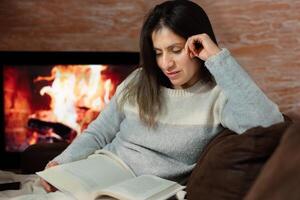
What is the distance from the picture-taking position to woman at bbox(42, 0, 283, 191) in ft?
4.96

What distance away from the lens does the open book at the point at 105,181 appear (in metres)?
1.31

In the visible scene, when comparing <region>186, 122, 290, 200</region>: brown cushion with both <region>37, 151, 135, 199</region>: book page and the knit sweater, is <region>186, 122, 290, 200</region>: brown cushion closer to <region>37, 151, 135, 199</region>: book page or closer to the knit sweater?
the knit sweater

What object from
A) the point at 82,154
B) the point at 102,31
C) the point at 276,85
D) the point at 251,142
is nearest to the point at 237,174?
the point at 251,142

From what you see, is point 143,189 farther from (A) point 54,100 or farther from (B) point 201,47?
(A) point 54,100

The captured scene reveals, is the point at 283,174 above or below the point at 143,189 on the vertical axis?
above

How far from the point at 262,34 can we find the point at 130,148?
129 centimetres

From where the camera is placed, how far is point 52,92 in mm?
2857

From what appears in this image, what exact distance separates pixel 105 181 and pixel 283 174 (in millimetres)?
690

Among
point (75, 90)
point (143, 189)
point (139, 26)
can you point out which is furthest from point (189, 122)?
point (75, 90)

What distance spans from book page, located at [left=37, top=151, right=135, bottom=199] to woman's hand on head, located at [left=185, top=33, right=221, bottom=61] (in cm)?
45

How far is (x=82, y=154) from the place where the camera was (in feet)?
5.57

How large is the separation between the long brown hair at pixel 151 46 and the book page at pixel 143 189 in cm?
25

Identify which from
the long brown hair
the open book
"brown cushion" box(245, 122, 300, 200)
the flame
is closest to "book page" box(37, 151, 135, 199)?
the open book

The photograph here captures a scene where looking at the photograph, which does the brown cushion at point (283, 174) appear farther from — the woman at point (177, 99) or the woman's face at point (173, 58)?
the woman's face at point (173, 58)
